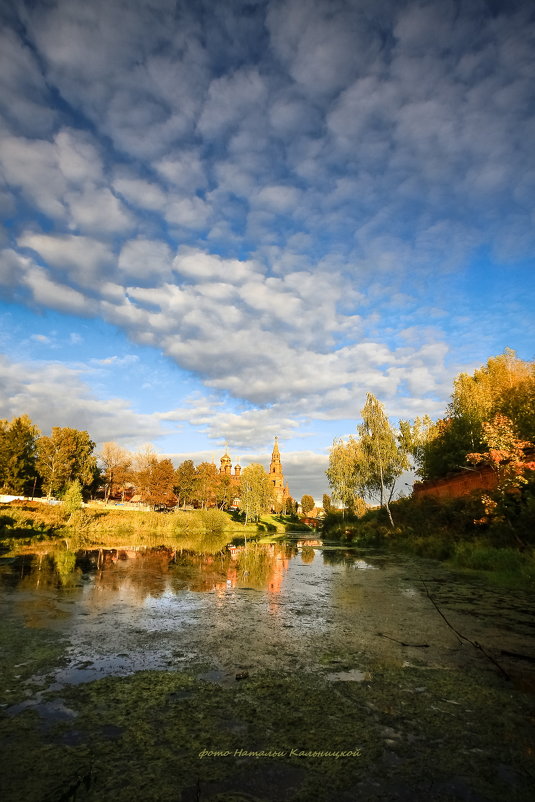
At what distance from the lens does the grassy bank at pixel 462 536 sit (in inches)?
473

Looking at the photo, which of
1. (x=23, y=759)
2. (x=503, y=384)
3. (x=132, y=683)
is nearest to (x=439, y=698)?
(x=132, y=683)

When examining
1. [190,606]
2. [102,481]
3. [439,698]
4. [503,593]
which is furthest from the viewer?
[102,481]

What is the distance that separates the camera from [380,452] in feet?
113

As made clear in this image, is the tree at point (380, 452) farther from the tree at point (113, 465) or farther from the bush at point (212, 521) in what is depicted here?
the tree at point (113, 465)

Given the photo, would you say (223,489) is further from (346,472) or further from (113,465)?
(346,472)

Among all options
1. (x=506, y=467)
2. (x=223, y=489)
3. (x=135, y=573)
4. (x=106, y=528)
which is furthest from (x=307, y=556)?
(x=223, y=489)

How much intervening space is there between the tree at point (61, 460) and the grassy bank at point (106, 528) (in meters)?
14.0

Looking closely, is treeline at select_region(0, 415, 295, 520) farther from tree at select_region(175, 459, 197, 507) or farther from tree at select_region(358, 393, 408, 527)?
tree at select_region(358, 393, 408, 527)

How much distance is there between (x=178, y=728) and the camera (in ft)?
11.3

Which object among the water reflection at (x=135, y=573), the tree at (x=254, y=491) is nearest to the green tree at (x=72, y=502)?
the water reflection at (x=135, y=573)

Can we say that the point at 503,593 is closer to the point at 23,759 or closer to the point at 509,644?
the point at 509,644

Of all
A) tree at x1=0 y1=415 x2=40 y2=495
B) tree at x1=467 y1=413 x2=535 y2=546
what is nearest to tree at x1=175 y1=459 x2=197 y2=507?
tree at x1=0 y1=415 x2=40 y2=495

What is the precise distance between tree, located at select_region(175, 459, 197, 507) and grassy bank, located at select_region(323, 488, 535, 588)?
34.8 metres

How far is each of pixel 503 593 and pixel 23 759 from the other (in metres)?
10.3
